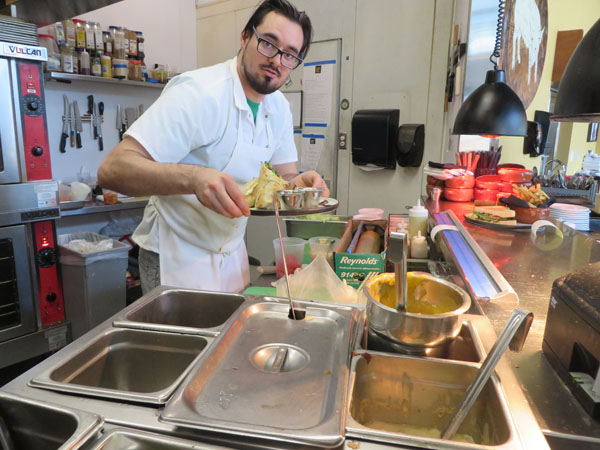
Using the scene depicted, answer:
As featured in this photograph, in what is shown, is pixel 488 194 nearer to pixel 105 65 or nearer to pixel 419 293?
pixel 419 293

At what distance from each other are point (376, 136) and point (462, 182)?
1.18 m

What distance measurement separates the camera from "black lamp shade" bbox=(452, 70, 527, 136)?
237 cm

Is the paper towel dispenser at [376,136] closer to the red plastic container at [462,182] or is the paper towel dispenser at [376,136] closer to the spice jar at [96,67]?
the red plastic container at [462,182]

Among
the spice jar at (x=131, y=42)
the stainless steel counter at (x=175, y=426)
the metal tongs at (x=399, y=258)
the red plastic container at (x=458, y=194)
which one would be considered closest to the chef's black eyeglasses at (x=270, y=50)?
the metal tongs at (x=399, y=258)

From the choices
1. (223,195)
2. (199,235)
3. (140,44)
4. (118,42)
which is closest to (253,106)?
(199,235)

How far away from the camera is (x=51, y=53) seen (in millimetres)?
3260

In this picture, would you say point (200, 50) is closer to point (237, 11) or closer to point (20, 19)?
point (237, 11)

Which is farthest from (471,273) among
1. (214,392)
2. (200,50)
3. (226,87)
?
(200,50)

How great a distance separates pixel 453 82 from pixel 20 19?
3.15 m

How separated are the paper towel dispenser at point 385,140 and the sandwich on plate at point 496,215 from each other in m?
1.54

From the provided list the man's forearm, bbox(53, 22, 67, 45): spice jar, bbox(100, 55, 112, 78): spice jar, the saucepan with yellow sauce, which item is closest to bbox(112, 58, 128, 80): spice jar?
bbox(100, 55, 112, 78): spice jar

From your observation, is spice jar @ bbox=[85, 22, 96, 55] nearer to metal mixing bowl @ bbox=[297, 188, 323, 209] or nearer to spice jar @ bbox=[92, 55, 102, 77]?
spice jar @ bbox=[92, 55, 102, 77]

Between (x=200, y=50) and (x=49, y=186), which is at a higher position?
(x=200, y=50)

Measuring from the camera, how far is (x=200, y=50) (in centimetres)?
501
